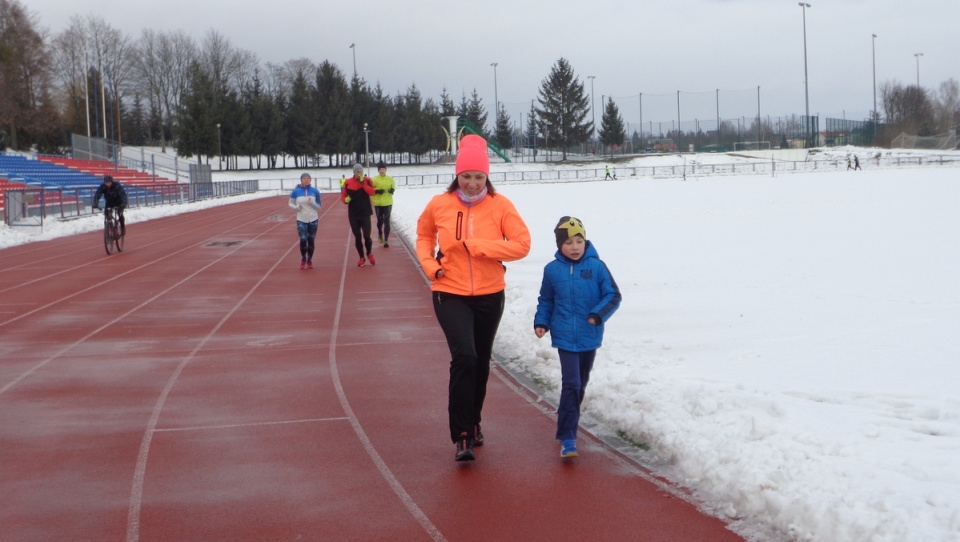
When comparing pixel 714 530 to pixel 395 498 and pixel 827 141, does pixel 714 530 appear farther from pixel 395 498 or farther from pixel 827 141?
pixel 827 141

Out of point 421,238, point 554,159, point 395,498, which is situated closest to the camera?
point 395,498

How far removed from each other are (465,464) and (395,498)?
2.32ft

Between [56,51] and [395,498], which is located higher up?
[56,51]

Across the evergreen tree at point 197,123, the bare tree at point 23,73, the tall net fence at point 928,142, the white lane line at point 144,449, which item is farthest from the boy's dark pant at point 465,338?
the tall net fence at point 928,142

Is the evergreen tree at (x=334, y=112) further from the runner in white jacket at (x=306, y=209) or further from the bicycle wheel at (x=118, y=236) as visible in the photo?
the runner in white jacket at (x=306, y=209)

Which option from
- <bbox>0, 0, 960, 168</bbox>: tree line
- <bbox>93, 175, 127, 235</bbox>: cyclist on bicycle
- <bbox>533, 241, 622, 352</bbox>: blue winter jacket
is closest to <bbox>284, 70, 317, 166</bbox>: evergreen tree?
<bbox>0, 0, 960, 168</bbox>: tree line

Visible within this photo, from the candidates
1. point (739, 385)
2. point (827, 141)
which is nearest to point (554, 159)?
point (827, 141)

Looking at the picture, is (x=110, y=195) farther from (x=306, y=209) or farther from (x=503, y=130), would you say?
(x=503, y=130)

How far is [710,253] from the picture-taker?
17.9 m

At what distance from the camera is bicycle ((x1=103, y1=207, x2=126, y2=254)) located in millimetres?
20734

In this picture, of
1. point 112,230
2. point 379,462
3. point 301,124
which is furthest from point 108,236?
point 301,124

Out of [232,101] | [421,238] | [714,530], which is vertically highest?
[232,101]

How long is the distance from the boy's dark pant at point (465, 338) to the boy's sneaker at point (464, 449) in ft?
0.09

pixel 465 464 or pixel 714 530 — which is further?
pixel 465 464
